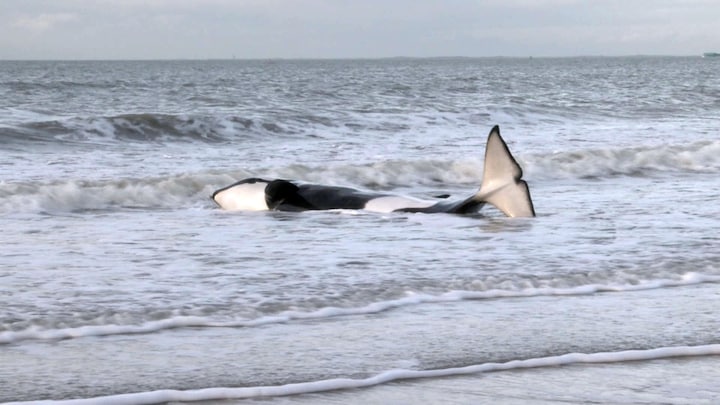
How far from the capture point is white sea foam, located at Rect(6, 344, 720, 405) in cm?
389

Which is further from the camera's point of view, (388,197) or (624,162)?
(624,162)

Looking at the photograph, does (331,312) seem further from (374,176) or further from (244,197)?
(374,176)

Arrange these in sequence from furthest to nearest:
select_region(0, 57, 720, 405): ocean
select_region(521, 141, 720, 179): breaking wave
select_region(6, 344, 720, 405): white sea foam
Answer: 1. select_region(521, 141, 720, 179): breaking wave
2. select_region(0, 57, 720, 405): ocean
3. select_region(6, 344, 720, 405): white sea foam

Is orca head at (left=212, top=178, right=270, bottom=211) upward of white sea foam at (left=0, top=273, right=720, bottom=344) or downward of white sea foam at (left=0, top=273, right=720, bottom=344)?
downward

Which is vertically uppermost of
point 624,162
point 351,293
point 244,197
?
point 351,293

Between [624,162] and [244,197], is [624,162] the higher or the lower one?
the lower one

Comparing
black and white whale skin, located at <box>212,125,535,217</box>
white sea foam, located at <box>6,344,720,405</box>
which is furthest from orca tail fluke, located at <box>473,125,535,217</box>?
white sea foam, located at <box>6,344,720,405</box>

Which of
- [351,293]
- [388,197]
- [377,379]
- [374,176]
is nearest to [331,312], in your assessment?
[351,293]

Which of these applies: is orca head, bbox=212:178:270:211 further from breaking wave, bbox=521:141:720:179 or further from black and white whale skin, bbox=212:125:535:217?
breaking wave, bbox=521:141:720:179

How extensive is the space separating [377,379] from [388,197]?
5322 millimetres

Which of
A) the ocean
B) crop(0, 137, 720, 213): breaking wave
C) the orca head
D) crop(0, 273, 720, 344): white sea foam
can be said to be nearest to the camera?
the ocean

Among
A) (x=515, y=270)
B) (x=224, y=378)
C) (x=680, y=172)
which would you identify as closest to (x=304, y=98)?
(x=680, y=172)

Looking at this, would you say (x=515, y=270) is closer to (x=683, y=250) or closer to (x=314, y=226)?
(x=683, y=250)

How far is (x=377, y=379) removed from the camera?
4.18 meters
